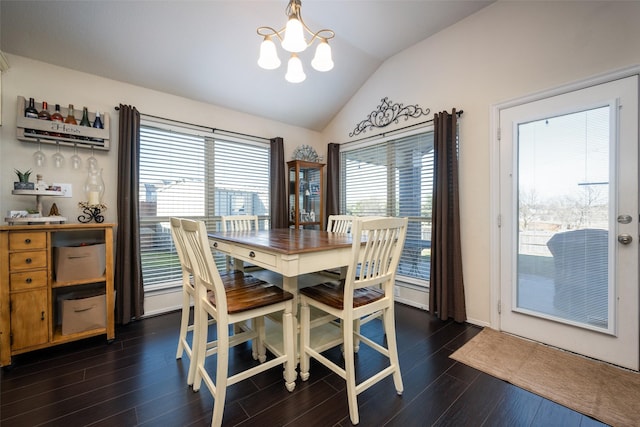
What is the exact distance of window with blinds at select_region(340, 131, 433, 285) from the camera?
9.91ft

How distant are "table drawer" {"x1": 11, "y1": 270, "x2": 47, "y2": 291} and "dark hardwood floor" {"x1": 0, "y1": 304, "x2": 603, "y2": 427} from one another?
56 centimetres

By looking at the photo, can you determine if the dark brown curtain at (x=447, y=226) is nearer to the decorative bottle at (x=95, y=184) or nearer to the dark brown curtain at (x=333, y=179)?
the dark brown curtain at (x=333, y=179)

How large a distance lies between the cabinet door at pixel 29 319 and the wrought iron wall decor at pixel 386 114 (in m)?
3.67

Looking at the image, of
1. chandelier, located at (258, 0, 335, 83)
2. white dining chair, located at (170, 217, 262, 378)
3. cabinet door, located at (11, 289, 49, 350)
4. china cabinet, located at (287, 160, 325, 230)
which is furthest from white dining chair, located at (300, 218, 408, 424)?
china cabinet, located at (287, 160, 325, 230)

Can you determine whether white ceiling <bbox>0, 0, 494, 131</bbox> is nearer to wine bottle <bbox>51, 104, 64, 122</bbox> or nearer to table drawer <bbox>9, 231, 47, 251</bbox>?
wine bottle <bbox>51, 104, 64, 122</bbox>

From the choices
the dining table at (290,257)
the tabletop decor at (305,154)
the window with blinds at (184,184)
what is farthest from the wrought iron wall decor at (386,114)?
the dining table at (290,257)

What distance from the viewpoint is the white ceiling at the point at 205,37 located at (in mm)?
2111

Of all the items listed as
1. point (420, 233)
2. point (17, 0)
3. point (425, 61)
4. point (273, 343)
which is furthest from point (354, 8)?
point (273, 343)

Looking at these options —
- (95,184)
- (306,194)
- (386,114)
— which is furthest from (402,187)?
(95,184)

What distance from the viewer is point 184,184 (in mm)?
3061

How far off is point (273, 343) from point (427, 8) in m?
3.31

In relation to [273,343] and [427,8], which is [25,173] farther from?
[427,8]

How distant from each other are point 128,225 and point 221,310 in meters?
1.81

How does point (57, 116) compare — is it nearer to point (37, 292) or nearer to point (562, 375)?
point (37, 292)
